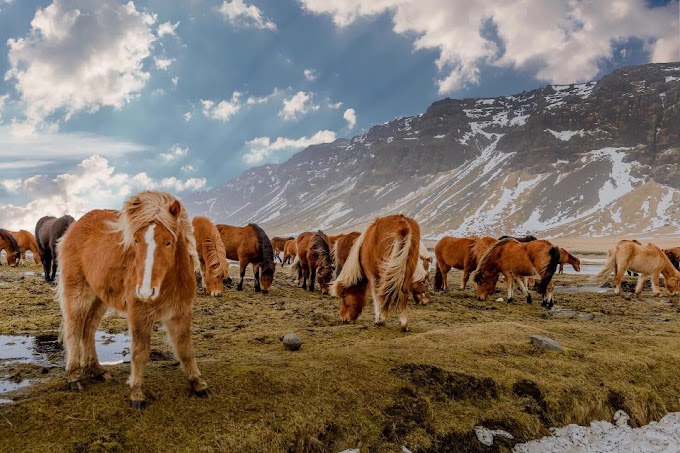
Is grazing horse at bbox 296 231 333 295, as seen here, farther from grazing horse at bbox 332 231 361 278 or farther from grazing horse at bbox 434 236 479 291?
grazing horse at bbox 434 236 479 291

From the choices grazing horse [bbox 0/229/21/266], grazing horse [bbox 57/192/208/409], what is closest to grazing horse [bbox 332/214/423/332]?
grazing horse [bbox 57/192/208/409]

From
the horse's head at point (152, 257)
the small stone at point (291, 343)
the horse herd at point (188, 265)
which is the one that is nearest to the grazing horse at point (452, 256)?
the horse herd at point (188, 265)

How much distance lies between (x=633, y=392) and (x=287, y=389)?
223 inches

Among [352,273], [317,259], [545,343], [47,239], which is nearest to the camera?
[545,343]

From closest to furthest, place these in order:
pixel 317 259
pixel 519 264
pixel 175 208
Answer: pixel 175 208, pixel 519 264, pixel 317 259

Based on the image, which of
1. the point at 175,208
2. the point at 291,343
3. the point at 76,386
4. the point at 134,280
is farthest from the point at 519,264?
the point at 76,386

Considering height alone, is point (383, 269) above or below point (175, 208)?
below

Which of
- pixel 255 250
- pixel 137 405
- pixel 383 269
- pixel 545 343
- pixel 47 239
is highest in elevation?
pixel 47 239

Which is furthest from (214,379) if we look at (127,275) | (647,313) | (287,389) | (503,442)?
(647,313)

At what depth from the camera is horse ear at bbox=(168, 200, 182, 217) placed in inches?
192

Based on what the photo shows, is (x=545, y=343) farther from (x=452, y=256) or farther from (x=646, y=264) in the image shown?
(x=646, y=264)

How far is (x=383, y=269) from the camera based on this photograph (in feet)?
31.6

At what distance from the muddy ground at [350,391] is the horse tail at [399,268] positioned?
772mm

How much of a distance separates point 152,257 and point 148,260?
0.05 metres
